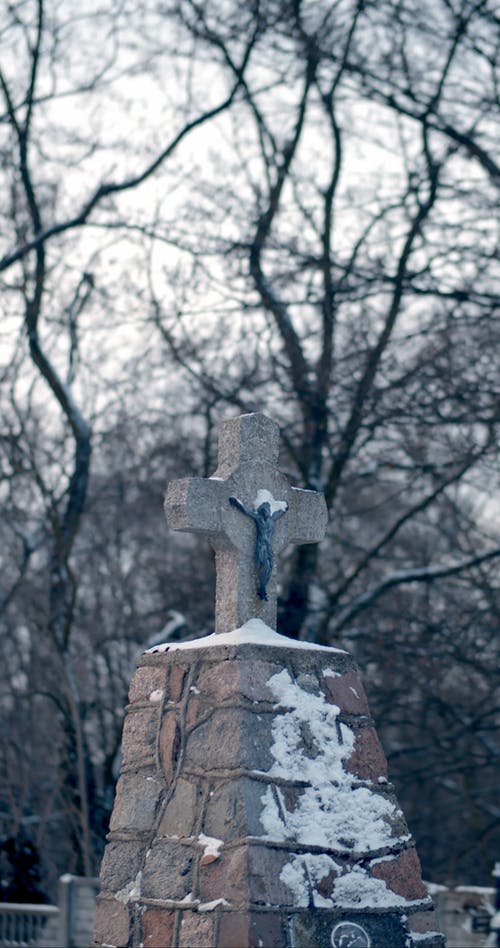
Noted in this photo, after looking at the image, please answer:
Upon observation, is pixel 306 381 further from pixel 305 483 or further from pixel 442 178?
pixel 442 178

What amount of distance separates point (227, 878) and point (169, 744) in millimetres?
559

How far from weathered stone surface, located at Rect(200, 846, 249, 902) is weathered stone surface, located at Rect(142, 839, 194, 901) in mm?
76

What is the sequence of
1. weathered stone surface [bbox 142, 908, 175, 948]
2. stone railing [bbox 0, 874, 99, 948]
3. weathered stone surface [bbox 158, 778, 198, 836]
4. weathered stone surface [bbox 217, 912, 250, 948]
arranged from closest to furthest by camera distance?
weathered stone surface [bbox 217, 912, 250, 948], weathered stone surface [bbox 142, 908, 175, 948], weathered stone surface [bbox 158, 778, 198, 836], stone railing [bbox 0, 874, 99, 948]

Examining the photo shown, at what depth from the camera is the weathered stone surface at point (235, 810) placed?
376 centimetres

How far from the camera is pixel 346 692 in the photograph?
4.27 meters

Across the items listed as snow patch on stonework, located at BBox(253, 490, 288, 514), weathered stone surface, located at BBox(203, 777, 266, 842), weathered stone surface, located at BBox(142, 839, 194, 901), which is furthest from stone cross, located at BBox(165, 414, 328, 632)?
weathered stone surface, located at BBox(142, 839, 194, 901)

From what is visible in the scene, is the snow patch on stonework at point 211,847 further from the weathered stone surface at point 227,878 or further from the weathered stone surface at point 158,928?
the weathered stone surface at point 158,928

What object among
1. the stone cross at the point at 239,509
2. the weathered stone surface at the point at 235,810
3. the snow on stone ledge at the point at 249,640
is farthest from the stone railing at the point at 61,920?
the weathered stone surface at the point at 235,810

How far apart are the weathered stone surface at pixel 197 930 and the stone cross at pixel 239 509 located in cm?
101

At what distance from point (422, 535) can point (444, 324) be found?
739cm

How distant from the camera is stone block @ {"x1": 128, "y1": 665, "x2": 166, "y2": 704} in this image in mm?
4305

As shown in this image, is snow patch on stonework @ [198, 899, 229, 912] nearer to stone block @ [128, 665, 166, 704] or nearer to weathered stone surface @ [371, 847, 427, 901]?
weathered stone surface @ [371, 847, 427, 901]

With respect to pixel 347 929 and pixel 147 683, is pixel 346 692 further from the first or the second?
pixel 347 929

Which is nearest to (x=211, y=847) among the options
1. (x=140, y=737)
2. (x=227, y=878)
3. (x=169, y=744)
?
(x=227, y=878)
